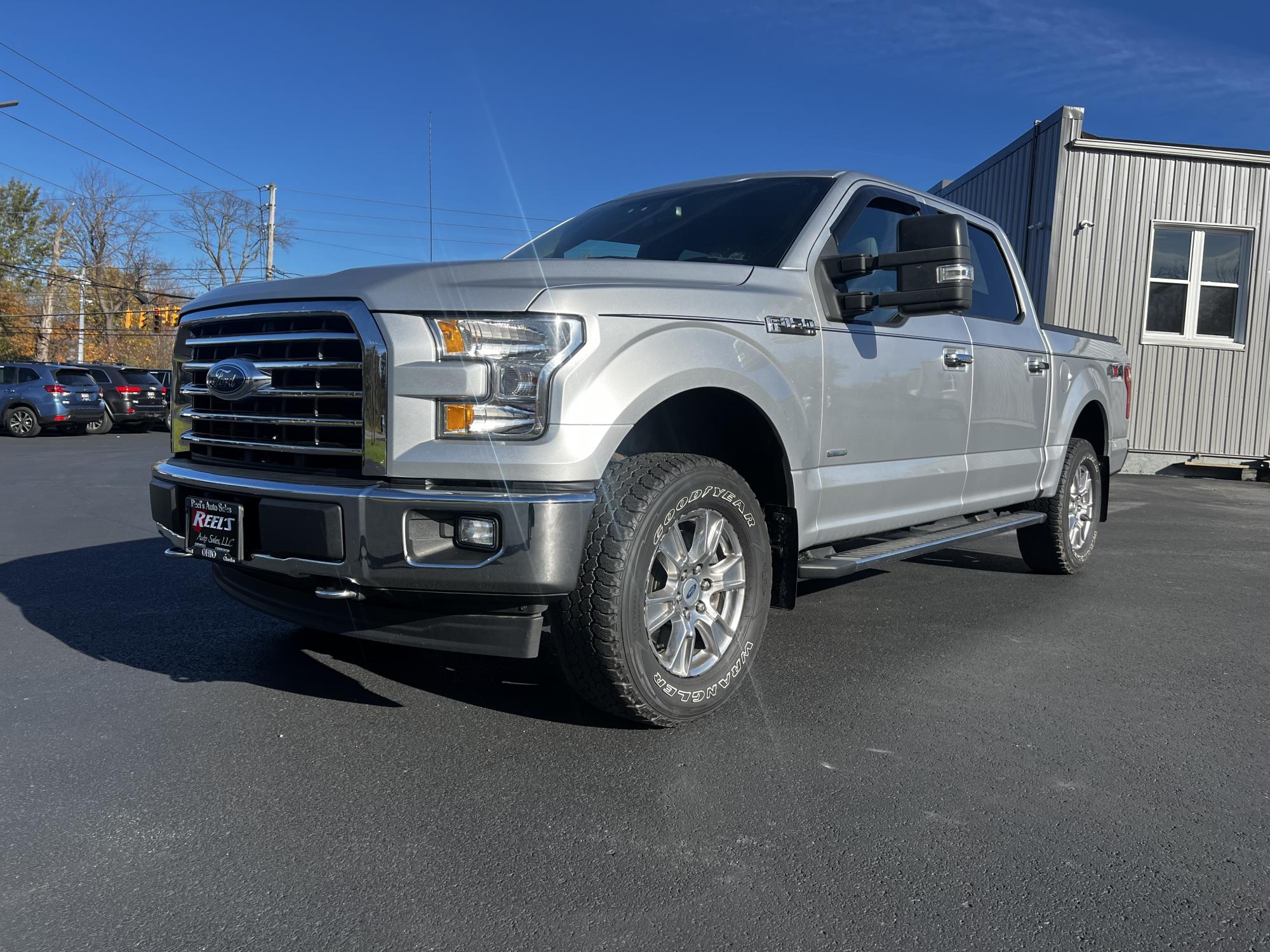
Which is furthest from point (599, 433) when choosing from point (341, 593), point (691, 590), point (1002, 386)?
point (1002, 386)

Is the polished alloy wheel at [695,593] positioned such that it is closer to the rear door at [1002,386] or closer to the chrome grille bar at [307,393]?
the chrome grille bar at [307,393]

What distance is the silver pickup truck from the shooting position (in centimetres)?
289

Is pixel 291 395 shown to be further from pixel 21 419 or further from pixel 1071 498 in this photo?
pixel 21 419

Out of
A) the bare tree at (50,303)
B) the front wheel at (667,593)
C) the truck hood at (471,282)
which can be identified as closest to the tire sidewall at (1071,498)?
the front wheel at (667,593)

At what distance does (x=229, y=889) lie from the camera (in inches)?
91.4

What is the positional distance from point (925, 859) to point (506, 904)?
1.03m

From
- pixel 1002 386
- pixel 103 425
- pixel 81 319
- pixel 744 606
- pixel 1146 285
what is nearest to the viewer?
pixel 744 606

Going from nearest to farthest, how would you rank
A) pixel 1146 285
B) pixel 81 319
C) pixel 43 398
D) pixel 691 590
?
pixel 691 590 → pixel 1146 285 → pixel 43 398 → pixel 81 319

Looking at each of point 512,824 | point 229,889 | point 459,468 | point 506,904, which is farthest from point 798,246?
point 229,889

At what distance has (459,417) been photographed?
2.91 metres

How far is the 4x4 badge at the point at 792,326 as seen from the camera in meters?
3.60

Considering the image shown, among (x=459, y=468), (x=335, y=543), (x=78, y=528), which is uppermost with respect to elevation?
(x=459, y=468)

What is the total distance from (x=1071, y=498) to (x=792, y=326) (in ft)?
11.5

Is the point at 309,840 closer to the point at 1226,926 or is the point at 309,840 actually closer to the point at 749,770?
the point at 749,770
